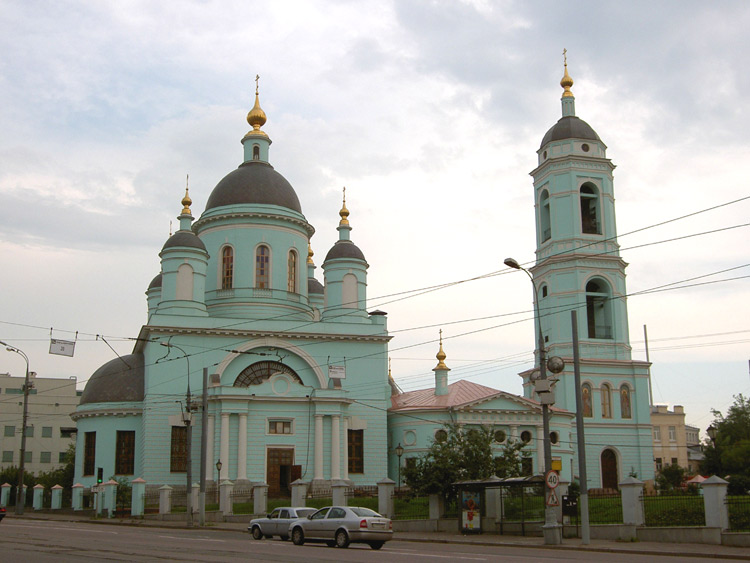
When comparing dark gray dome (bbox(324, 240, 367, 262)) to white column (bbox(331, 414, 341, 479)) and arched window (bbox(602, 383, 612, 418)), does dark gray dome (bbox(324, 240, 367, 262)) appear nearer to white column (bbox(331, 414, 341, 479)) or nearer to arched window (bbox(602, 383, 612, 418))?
white column (bbox(331, 414, 341, 479))

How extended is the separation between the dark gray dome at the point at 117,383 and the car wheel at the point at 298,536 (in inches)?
961

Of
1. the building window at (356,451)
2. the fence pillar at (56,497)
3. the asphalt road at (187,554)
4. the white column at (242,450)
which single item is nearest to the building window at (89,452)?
the fence pillar at (56,497)

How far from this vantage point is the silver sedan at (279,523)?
25.4 metres

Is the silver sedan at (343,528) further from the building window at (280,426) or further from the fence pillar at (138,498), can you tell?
the building window at (280,426)

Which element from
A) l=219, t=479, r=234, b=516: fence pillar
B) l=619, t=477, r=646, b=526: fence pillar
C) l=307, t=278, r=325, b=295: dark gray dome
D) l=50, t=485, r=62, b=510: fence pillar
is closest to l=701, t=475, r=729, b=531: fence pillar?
l=619, t=477, r=646, b=526: fence pillar

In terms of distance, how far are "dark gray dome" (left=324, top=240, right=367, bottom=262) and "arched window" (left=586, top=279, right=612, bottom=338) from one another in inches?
542

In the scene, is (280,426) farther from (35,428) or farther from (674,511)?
(35,428)

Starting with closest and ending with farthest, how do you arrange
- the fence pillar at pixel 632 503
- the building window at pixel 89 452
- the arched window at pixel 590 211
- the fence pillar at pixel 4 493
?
the fence pillar at pixel 632 503 < the building window at pixel 89 452 < the arched window at pixel 590 211 < the fence pillar at pixel 4 493

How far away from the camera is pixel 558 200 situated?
53969 millimetres

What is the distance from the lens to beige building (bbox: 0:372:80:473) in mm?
82750

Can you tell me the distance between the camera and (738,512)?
23281mm

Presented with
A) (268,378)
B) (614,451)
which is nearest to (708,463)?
(614,451)

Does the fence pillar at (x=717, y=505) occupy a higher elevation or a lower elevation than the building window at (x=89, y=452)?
lower

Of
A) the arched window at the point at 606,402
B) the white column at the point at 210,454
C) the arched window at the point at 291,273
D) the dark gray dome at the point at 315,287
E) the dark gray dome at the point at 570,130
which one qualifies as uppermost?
the dark gray dome at the point at 570,130
